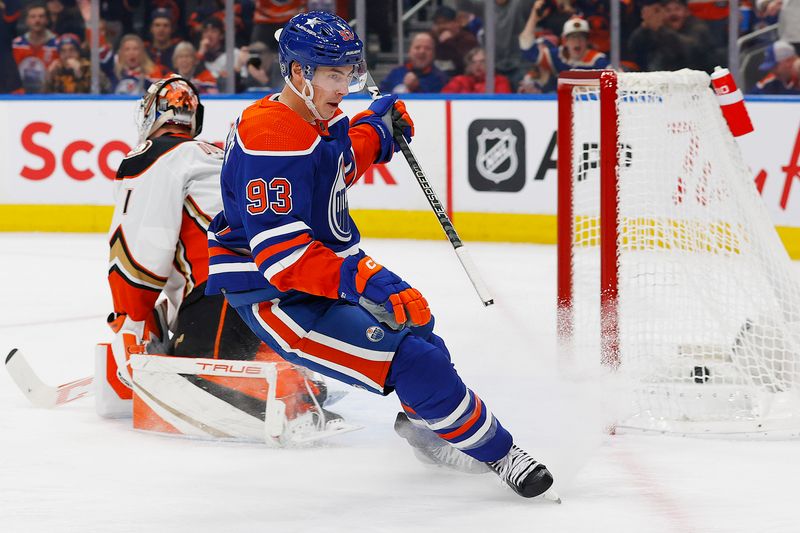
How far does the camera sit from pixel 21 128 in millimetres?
7320

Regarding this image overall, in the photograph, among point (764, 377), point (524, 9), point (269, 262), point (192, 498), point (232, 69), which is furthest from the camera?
point (232, 69)

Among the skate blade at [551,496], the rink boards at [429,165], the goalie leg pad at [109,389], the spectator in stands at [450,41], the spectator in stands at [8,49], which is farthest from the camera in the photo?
the spectator in stands at [8,49]

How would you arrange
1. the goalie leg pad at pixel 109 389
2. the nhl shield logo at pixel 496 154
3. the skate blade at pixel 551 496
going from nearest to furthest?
1. the skate blade at pixel 551 496
2. the goalie leg pad at pixel 109 389
3. the nhl shield logo at pixel 496 154

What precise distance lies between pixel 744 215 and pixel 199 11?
527cm

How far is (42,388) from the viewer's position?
348 cm

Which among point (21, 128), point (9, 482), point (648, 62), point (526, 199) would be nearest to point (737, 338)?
point (9, 482)

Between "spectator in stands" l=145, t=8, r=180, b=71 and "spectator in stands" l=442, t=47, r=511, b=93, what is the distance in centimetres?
181

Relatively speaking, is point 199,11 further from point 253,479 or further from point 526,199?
point 253,479

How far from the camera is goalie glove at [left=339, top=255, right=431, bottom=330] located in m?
2.36

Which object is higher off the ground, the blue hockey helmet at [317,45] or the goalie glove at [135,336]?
the blue hockey helmet at [317,45]

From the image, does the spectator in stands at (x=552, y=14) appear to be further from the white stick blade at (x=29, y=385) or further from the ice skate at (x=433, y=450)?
the ice skate at (x=433, y=450)

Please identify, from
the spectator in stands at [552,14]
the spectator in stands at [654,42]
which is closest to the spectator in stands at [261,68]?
the spectator in stands at [552,14]

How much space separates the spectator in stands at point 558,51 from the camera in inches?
278

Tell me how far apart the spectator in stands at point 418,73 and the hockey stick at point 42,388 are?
13.7 ft
